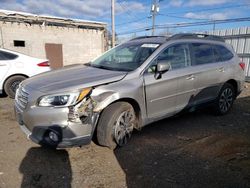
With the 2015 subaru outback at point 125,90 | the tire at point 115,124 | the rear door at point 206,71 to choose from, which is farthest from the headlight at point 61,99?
the rear door at point 206,71

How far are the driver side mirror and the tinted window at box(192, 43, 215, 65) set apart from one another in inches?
37.7

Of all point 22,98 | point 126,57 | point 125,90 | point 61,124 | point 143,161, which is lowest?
point 143,161

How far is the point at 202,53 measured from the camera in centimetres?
452

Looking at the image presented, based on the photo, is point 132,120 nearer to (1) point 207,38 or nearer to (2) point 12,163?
(2) point 12,163

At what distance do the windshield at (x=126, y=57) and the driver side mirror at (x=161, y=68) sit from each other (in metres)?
0.29

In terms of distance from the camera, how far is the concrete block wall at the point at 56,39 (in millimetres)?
12055

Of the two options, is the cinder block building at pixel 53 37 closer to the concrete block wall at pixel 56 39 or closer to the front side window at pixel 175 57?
the concrete block wall at pixel 56 39

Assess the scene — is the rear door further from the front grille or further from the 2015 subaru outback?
the front grille

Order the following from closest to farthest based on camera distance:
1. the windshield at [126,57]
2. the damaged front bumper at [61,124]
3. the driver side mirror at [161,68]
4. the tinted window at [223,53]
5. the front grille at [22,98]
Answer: the damaged front bumper at [61,124], the front grille at [22,98], the driver side mirror at [161,68], the windshield at [126,57], the tinted window at [223,53]

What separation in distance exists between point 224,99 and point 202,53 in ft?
4.31

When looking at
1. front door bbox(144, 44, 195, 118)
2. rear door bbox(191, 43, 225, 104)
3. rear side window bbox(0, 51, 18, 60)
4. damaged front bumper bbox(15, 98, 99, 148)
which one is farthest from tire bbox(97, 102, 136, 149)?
rear side window bbox(0, 51, 18, 60)

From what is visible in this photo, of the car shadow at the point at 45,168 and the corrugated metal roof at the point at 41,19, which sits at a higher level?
the corrugated metal roof at the point at 41,19

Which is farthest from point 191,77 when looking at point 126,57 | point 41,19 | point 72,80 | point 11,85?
point 41,19

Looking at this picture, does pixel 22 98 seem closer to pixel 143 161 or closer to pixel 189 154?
pixel 143 161
